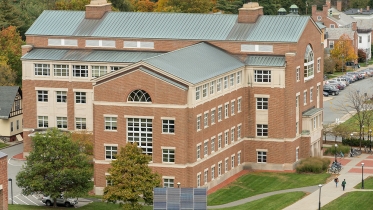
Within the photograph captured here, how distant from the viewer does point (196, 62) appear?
129750mm

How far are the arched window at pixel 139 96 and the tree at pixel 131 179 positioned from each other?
7732 mm

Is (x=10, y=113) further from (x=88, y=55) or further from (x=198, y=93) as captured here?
(x=198, y=93)

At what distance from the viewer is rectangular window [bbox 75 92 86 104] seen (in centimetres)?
13962

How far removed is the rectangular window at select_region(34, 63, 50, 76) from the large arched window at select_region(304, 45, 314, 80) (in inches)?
1125

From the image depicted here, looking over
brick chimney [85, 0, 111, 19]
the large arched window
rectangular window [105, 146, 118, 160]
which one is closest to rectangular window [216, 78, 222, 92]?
rectangular window [105, 146, 118, 160]

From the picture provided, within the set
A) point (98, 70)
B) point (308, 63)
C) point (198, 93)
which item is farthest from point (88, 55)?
point (308, 63)

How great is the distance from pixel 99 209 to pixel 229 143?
20041 mm

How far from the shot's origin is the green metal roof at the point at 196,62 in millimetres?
123125

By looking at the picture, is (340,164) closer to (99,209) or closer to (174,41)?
(174,41)

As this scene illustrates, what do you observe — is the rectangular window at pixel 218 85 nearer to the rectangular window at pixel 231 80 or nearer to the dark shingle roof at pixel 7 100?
the rectangular window at pixel 231 80

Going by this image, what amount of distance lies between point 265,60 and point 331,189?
1783cm

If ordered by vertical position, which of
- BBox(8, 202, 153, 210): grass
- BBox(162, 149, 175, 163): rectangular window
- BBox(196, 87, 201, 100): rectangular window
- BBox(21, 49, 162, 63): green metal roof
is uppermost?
BBox(21, 49, 162, 63): green metal roof

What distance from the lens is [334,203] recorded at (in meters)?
120

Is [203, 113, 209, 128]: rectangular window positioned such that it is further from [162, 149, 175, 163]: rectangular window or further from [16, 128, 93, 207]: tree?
[16, 128, 93, 207]: tree
